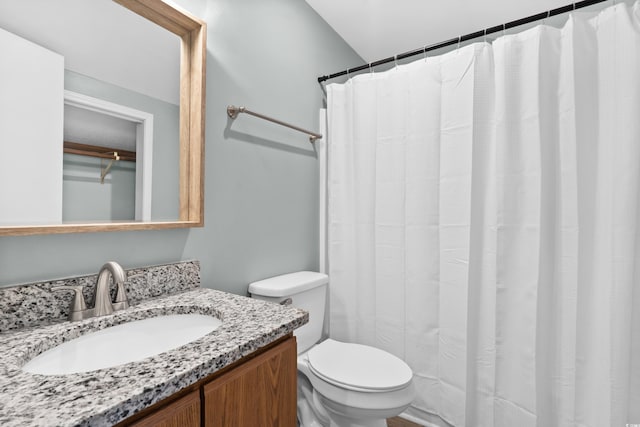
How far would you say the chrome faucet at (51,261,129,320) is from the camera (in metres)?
0.84

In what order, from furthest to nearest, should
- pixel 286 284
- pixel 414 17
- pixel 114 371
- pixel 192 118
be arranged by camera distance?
1. pixel 414 17
2. pixel 286 284
3. pixel 192 118
4. pixel 114 371

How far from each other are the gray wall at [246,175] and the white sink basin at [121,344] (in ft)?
0.72

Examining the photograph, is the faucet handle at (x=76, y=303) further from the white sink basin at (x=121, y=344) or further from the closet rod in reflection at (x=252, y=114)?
the closet rod in reflection at (x=252, y=114)

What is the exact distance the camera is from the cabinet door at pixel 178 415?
54 centimetres

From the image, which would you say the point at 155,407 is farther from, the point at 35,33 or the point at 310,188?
the point at 310,188

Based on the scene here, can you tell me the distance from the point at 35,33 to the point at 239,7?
81 centimetres

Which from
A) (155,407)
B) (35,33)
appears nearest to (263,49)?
(35,33)

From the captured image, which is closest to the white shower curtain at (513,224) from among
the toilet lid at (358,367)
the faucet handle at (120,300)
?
the toilet lid at (358,367)

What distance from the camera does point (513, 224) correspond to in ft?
4.54

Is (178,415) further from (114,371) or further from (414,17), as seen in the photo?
(414,17)

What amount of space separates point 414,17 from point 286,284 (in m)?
1.72

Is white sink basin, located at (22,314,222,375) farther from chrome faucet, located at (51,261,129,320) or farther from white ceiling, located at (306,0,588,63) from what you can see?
white ceiling, located at (306,0,588,63)

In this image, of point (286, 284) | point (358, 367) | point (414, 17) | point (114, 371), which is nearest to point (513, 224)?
point (358, 367)

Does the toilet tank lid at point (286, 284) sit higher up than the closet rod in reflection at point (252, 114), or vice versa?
the closet rod in reflection at point (252, 114)
